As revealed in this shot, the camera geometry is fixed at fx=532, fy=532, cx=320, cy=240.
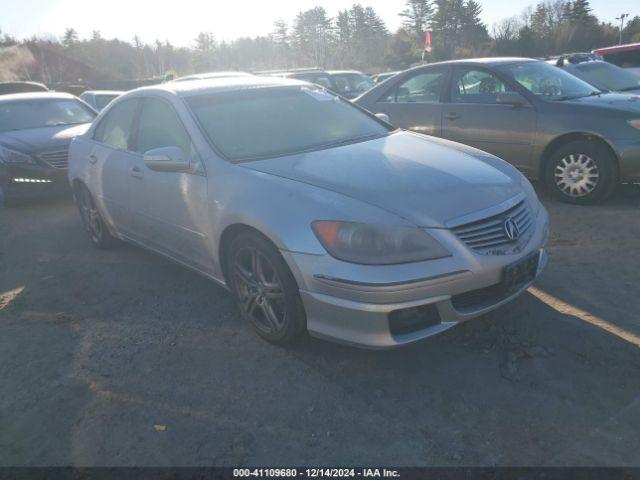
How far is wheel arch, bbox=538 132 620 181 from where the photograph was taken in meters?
5.31

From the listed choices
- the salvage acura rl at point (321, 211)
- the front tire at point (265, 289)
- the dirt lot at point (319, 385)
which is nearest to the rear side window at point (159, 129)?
the salvage acura rl at point (321, 211)

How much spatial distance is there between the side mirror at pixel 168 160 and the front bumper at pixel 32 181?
4493mm

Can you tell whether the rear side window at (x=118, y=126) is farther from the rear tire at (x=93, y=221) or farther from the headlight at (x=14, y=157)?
the headlight at (x=14, y=157)

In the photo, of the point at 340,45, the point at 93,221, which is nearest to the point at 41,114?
the point at 93,221

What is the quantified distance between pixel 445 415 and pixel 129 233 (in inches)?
126

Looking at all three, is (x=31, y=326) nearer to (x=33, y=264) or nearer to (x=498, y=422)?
(x=33, y=264)

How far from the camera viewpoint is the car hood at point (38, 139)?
734 centimetres

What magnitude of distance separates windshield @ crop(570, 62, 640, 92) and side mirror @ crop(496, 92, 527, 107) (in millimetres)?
3798

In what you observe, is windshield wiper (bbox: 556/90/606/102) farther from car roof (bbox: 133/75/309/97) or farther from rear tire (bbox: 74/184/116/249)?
rear tire (bbox: 74/184/116/249)

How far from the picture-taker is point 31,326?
3.89 meters

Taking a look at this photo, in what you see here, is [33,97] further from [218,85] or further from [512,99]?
[512,99]

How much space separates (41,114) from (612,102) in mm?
8061

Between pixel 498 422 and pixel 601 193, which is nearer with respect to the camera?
pixel 498 422

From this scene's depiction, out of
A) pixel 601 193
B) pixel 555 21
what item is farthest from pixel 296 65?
pixel 601 193
